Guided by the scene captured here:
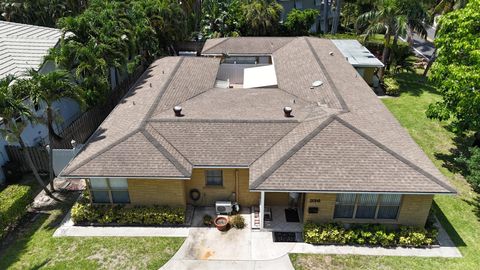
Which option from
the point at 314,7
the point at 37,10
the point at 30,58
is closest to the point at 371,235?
the point at 30,58

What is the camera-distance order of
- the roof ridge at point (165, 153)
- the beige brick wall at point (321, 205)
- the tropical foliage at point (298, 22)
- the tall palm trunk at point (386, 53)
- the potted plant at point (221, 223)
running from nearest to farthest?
1. the beige brick wall at point (321, 205)
2. the roof ridge at point (165, 153)
3. the potted plant at point (221, 223)
4. the tall palm trunk at point (386, 53)
5. the tropical foliage at point (298, 22)

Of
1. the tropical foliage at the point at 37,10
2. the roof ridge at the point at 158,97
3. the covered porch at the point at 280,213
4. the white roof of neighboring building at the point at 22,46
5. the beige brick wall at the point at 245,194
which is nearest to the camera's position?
the covered porch at the point at 280,213

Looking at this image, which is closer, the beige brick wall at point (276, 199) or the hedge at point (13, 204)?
the hedge at point (13, 204)

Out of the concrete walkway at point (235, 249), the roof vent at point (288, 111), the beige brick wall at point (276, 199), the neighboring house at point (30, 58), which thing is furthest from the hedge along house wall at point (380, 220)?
the neighboring house at point (30, 58)

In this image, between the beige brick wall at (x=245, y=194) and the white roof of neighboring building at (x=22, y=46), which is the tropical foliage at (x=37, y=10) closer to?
the white roof of neighboring building at (x=22, y=46)

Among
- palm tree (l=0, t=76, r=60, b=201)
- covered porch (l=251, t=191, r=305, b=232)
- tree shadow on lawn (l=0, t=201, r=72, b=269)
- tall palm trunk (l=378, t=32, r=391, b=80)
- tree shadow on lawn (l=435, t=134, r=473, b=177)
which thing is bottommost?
tree shadow on lawn (l=0, t=201, r=72, b=269)

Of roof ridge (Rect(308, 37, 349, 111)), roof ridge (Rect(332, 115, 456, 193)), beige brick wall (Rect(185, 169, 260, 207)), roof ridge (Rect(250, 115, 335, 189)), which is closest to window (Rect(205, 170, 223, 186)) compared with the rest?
beige brick wall (Rect(185, 169, 260, 207))

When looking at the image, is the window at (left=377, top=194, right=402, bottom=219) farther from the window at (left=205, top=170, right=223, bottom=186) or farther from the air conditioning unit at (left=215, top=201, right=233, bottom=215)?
the window at (left=205, top=170, right=223, bottom=186)

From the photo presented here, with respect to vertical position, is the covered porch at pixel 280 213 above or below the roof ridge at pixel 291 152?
below
